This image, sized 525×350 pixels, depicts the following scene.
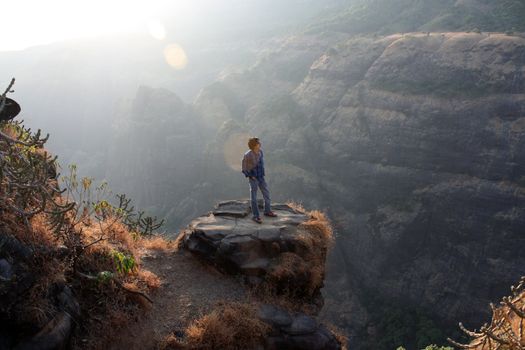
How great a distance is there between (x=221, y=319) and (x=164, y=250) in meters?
4.97

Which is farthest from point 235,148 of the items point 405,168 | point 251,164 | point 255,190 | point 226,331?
point 226,331

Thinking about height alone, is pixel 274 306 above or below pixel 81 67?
below

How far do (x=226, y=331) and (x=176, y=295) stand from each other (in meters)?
2.41

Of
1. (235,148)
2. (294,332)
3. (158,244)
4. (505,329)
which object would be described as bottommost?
(235,148)

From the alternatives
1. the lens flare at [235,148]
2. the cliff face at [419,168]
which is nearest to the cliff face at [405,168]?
the cliff face at [419,168]

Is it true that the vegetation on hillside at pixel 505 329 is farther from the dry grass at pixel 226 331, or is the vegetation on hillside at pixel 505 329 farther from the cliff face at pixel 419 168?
the cliff face at pixel 419 168

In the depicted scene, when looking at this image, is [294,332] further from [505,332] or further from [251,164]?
[251,164]

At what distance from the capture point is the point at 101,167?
411ft

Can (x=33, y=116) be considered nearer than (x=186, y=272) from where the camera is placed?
No

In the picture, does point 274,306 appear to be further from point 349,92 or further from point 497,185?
point 349,92

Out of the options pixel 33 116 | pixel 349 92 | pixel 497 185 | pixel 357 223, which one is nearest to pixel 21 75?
pixel 33 116

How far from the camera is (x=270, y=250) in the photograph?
11594mm

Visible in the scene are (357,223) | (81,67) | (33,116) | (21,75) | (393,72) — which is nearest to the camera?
(357,223)

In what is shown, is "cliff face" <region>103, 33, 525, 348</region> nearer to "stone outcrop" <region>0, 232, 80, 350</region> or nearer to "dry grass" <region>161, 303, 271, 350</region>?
"dry grass" <region>161, 303, 271, 350</region>
